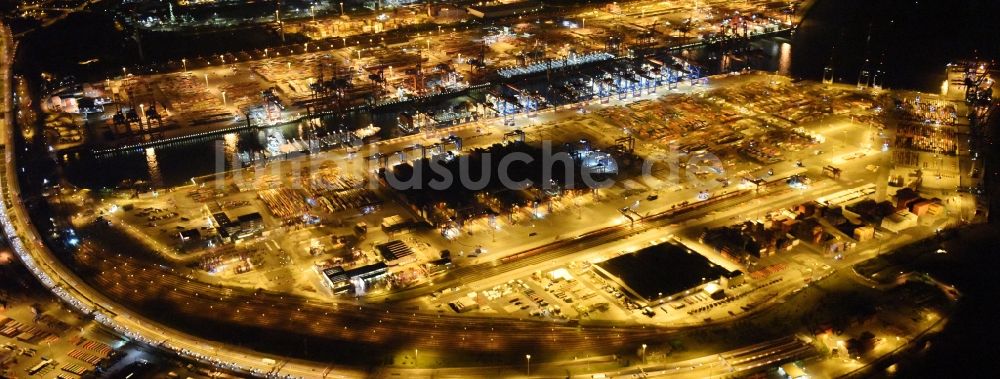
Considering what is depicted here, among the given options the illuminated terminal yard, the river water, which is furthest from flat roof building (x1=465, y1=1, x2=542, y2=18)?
the river water

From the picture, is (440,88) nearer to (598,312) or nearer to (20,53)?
(598,312)

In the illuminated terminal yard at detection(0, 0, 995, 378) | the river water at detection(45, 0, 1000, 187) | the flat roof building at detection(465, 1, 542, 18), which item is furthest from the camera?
the flat roof building at detection(465, 1, 542, 18)

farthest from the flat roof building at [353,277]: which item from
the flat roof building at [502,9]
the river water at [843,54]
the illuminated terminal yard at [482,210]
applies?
the flat roof building at [502,9]

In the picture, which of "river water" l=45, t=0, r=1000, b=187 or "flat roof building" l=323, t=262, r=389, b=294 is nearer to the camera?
"flat roof building" l=323, t=262, r=389, b=294

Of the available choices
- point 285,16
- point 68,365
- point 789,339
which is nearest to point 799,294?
point 789,339

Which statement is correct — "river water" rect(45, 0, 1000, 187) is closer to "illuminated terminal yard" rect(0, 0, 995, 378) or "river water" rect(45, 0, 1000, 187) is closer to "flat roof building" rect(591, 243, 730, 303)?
"illuminated terminal yard" rect(0, 0, 995, 378)

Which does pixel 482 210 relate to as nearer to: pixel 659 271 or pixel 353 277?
pixel 353 277
